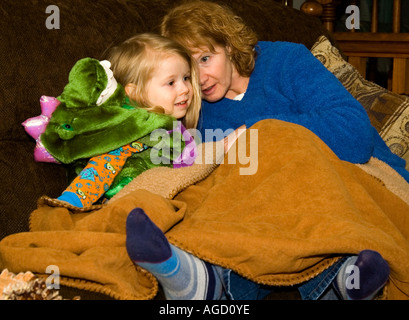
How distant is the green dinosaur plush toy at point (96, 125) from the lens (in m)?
1.30

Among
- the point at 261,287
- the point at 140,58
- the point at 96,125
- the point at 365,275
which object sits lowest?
the point at 261,287

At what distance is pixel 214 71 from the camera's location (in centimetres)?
164

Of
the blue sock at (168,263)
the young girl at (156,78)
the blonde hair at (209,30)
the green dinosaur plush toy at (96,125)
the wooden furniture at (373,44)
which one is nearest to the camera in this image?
the blue sock at (168,263)

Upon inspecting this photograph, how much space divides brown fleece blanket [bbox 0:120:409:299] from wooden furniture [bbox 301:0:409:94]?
3.82 ft

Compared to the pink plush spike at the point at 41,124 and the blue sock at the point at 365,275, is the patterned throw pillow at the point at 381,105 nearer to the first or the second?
the blue sock at the point at 365,275

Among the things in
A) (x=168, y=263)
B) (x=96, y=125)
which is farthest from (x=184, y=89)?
(x=168, y=263)

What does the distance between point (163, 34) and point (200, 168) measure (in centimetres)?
54

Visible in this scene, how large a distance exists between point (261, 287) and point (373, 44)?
1549 millimetres

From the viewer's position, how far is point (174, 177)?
1.25 meters

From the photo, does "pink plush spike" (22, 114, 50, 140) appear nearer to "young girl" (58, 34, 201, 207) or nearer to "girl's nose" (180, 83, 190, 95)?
"young girl" (58, 34, 201, 207)

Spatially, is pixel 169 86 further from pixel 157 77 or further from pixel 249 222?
pixel 249 222

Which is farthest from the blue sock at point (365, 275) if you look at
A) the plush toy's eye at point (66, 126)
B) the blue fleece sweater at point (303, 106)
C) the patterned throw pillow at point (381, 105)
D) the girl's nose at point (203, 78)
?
the patterned throw pillow at point (381, 105)

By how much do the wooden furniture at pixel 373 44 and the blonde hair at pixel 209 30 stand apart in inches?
29.2

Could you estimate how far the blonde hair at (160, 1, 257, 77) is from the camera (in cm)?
161
